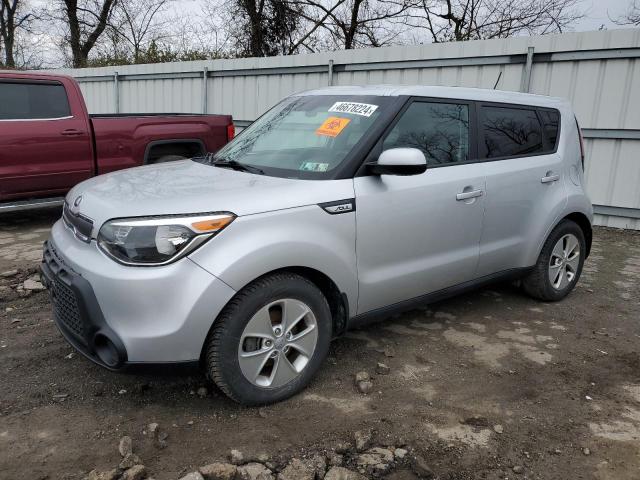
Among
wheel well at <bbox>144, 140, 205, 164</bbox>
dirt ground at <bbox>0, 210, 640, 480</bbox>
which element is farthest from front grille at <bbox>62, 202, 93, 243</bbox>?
wheel well at <bbox>144, 140, 205, 164</bbox>

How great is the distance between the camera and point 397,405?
296 cm

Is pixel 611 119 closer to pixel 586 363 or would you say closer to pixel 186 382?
pixel 586 363

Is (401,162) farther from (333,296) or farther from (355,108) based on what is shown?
(333,296)

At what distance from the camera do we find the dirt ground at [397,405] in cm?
251

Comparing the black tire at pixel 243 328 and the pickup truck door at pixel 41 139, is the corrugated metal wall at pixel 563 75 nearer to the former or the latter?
the pickup truck door at pixel 41 139

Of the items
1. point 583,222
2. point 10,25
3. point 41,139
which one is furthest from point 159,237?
point 10,25

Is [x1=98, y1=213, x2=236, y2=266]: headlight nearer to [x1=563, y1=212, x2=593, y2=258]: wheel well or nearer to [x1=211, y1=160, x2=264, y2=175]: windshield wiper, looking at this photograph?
[x1=211, y1=160, x2=264, y2=175]: windshield wiper

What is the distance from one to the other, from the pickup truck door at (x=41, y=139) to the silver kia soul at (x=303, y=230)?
138 inches

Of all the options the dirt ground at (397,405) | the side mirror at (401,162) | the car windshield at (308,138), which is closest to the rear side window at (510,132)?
the car windshield at (308,138)

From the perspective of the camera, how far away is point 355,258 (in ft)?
10.0

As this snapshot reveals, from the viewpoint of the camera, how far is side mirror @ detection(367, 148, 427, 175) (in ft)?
9.78

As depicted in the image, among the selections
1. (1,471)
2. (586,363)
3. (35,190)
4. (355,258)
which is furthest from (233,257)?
(35,190)

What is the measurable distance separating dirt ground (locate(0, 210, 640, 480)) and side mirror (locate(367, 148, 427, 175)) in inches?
48.5

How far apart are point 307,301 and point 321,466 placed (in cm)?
82
